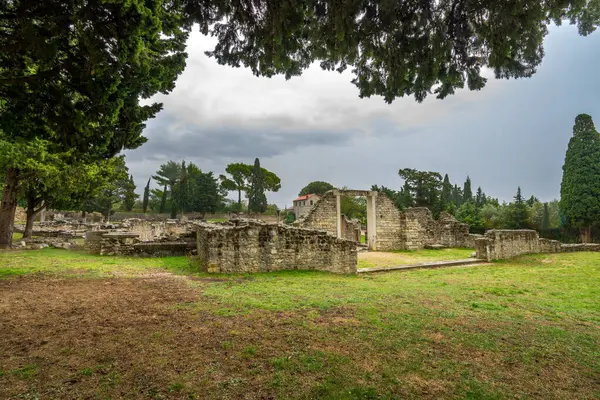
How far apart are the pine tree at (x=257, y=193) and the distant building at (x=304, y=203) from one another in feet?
21.9

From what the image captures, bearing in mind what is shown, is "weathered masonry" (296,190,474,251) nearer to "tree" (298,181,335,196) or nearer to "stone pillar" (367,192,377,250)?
"stone pillar" (367,192,377,250)

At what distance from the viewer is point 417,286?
8711mm

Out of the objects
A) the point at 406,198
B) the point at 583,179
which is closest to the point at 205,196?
the point at 406,198

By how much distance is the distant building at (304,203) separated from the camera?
59534mm

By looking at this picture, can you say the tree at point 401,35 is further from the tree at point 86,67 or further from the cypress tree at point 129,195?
the cypress tree at point 129,195

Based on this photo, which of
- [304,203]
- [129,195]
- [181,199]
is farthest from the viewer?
[304,203]

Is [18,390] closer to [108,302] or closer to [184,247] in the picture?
[108,302]

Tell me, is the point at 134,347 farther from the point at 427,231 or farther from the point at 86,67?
the point at 427,231

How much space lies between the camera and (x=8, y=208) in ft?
48.5

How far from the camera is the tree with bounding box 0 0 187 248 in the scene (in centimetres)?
381

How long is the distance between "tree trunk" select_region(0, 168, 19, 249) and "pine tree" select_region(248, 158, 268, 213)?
47.6 meters

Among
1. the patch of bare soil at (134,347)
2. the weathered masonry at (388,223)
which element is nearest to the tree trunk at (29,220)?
the patch of bare soil at (134,347)

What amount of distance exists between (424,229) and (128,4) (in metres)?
20.4

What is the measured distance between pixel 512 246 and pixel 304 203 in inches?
1836
